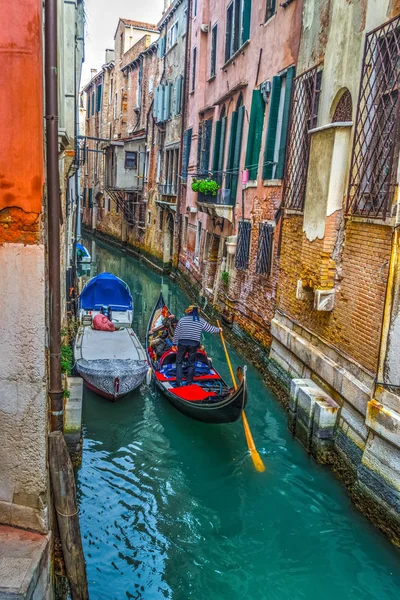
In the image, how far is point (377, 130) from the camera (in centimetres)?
577

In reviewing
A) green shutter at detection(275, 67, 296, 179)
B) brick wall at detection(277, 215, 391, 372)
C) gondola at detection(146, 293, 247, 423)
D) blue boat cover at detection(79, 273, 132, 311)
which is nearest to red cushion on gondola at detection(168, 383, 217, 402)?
gondola at detection(146, 293, 247, 423)

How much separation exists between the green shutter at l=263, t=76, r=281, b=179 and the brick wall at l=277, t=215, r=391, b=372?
2.12 metres

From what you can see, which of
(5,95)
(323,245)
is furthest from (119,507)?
(5,95)

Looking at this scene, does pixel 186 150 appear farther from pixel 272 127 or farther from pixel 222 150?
pixel 272 127

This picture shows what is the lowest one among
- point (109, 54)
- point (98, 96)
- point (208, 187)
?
point (208, 187)

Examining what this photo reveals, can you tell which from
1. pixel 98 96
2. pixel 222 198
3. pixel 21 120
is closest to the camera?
pixel 21 120

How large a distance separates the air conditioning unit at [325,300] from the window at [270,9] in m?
5.96

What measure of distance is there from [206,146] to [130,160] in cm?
1223

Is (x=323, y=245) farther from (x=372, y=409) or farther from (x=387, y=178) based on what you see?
(x=372, y=409)

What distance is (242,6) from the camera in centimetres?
1204

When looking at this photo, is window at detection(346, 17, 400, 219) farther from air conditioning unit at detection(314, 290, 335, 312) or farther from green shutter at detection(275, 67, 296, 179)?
green shutter at detection(275, 67, 296, 179)

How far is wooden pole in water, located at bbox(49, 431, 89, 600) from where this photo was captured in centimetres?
360

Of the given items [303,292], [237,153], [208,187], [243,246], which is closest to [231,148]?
Result: [237,153]

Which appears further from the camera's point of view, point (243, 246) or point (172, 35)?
point (172, 35)
